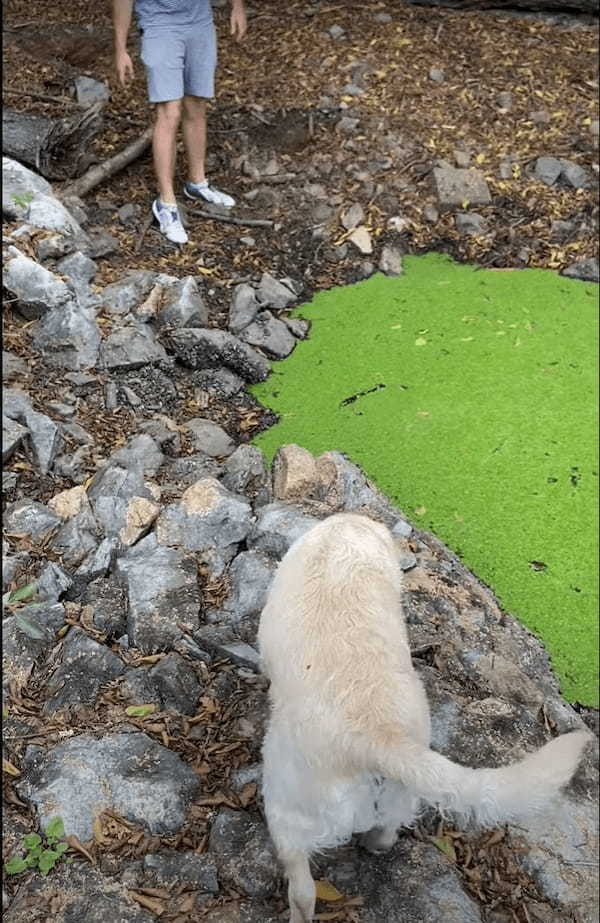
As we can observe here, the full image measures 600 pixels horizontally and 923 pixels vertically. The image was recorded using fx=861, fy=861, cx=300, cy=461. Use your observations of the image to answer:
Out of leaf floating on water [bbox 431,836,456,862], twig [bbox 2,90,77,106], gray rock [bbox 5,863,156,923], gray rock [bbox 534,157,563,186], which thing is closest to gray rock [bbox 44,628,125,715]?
gray rock [bbox 5,863,156,923]

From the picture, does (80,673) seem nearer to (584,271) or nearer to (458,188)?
(584,271)

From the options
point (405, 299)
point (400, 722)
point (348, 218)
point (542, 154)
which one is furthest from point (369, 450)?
point (542, 154)

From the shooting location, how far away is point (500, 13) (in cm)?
616

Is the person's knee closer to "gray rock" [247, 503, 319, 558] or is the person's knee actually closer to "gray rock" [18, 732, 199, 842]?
"gray rock" [247, 503, 319, 558]

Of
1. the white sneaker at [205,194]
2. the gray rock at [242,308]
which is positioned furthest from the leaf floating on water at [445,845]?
the white sneaker at [205,194]

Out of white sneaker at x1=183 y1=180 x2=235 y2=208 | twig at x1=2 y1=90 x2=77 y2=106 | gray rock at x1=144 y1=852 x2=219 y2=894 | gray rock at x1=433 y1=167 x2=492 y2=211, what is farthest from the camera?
twig at x1=2 y1=90 x2=77 y2=106

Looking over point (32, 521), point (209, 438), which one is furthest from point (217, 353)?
point (32, 521)

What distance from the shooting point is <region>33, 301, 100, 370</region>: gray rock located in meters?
3.32

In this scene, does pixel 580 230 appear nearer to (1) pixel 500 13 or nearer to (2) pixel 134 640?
(1) pixel 500 13

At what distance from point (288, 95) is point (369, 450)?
3.24 meters

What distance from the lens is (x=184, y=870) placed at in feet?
6.40

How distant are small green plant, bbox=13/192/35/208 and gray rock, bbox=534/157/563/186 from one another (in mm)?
2833

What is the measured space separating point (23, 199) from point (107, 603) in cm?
223

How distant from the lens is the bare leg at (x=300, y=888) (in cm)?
184
